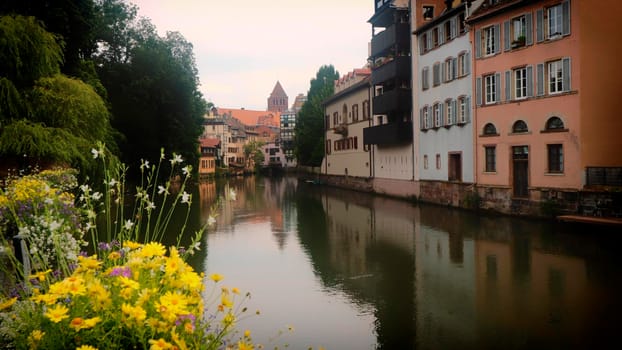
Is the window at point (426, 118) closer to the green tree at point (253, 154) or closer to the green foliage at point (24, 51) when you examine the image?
the green foliage at point (24, 51)

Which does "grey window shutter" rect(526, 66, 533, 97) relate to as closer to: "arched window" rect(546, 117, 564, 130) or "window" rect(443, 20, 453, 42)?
"arched window" rect(546, 117, 564, 130)

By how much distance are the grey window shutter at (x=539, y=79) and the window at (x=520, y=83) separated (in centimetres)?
101

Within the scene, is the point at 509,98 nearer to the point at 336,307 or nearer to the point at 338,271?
the point at 338,271

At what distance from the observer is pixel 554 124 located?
82.4 ft

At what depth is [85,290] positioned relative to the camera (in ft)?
10.7

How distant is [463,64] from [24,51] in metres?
23.2

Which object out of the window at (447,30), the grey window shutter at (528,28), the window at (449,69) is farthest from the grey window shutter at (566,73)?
the window at (447,30)

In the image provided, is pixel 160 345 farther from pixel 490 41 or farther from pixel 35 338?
pixel 490 41

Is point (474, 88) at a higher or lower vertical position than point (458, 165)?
higher

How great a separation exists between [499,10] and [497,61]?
2.56m

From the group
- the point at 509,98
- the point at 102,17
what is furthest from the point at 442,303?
the point at 102,17

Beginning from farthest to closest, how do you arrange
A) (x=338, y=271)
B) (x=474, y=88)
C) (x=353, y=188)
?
(x=353, y=188) < (x=474, y=88) < (x=338, y=271)

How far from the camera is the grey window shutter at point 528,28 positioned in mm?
26094

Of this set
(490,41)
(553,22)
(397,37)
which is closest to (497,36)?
(490,41)
